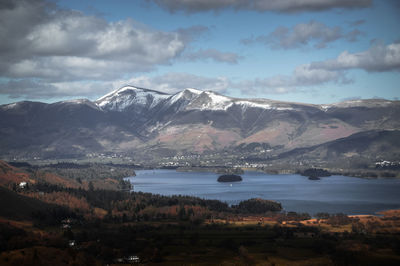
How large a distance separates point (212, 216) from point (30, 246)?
47979 millimetres

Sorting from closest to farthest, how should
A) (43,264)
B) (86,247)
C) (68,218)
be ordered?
(43,264), (86,247), (68,218)

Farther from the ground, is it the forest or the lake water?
the lake water

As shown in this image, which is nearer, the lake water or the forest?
the forest

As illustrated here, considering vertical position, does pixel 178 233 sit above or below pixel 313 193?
below

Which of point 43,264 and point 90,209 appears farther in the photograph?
point 90,209

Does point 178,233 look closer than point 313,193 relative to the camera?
Yes

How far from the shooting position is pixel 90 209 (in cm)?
13250

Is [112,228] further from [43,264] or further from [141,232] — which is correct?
[43,264]

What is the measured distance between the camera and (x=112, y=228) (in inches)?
4156

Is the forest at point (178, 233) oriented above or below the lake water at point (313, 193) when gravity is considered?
below

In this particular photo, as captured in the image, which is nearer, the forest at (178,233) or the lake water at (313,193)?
the forest at (178,233)

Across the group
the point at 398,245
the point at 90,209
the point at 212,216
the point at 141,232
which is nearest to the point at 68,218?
the point at 90,209

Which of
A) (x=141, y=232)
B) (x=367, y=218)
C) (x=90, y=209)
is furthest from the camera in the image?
(x=90, y=209)

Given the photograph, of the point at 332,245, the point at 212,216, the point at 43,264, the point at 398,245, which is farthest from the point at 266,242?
the point at 43,264
